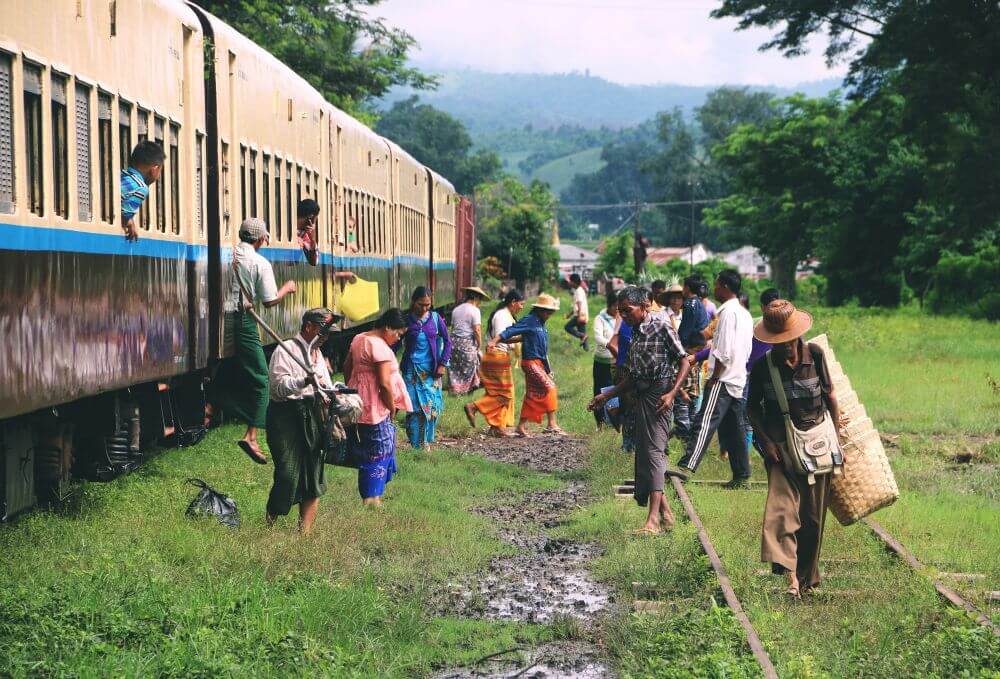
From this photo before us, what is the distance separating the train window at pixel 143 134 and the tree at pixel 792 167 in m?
49.6

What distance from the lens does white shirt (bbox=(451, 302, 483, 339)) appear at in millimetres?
16938

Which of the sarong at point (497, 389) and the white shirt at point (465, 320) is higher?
the white shirt at point (465, 320)

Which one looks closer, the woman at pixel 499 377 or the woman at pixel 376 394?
the woman at pixel 376 394

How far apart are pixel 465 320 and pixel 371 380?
6302 mm

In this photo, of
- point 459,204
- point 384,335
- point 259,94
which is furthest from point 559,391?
point 459,204

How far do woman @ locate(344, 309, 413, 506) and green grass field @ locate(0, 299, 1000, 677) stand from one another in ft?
1.07

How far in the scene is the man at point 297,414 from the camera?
30.8 feet

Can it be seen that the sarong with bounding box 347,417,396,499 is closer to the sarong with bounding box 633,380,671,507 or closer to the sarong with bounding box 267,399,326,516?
the sarong with bounding box 267,399,326,516

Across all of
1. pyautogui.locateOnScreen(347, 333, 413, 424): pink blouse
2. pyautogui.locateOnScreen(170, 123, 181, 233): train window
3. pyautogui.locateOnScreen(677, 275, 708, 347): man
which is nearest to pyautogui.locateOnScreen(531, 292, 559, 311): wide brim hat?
pyautogui.locateOnScreen(677, 275, 708, 347): man

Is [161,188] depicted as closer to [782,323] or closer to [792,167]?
[782,323]

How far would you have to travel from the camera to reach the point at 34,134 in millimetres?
7535

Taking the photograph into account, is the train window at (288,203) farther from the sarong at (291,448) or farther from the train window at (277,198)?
the sarong at (291,448)

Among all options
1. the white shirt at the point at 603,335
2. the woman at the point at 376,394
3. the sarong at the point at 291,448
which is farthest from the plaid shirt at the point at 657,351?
the white shirt at the point at 603,335

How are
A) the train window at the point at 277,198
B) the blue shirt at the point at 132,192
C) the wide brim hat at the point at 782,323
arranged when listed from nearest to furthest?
the wide brim hat at the point at 782,323, the blue shirt at the point at 132,192, the train window at the point at 277,198
